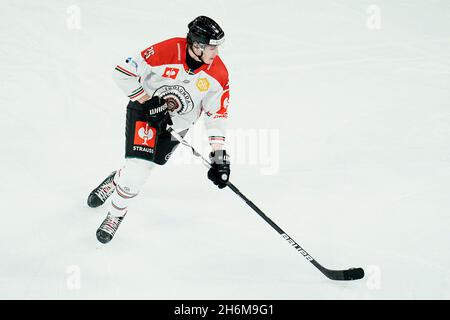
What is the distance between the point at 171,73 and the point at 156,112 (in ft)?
0.80

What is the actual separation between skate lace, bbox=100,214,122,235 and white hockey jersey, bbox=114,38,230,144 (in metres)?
0.73

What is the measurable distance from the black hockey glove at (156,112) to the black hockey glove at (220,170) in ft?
1.21

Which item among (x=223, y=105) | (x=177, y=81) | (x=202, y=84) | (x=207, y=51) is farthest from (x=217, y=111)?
(x=207, y=51)

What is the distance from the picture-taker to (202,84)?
317cm

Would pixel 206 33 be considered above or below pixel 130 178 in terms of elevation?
above

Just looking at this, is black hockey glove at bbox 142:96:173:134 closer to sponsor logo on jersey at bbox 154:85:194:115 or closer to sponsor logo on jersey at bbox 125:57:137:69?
sponsor logo on jersey at bbox 154:85:194:115

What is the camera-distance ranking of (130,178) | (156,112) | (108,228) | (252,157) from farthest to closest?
(252,157) < (108,228) < (130,178) < (156,112)

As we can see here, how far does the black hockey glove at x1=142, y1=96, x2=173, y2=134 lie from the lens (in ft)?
10.1

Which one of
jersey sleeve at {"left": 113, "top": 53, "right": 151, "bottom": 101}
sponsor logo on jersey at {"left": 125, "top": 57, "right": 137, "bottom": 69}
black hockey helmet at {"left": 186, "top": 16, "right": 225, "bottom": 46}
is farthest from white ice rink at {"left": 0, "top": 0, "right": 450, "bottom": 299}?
black hockey helmet at {"left": 186, "top": 16, "right": 225, "bottom": 46}

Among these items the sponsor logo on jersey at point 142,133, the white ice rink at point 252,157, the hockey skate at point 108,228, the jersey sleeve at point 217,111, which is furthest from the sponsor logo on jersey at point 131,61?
the white ice rink at point 252,157

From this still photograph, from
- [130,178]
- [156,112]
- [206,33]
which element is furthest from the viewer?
[130,178]

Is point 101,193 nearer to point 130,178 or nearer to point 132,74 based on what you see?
point 130,178
